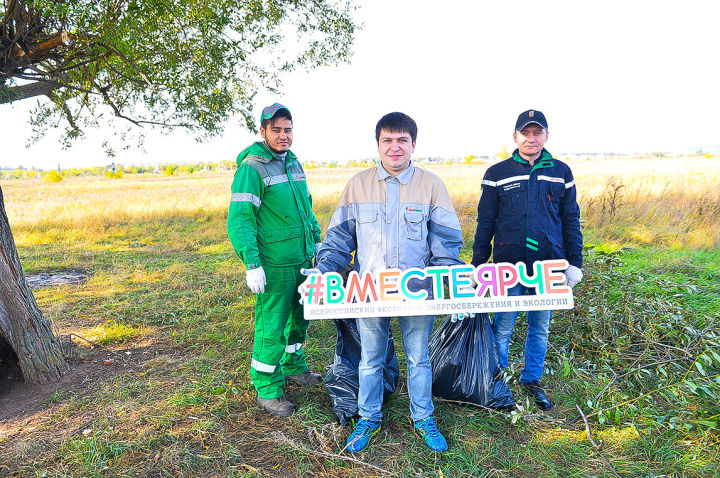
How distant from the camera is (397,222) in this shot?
2.38 metres

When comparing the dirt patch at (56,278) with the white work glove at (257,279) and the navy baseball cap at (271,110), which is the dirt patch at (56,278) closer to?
the white work glove at (257,279)

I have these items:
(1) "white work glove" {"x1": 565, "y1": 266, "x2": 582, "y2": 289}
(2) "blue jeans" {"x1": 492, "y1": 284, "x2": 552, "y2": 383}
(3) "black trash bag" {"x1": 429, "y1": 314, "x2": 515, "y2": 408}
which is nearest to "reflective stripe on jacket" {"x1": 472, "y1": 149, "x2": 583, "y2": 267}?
(1) "white work glove" {"x1": 565, "y1": 266, "x2": 582, "y2": 289}

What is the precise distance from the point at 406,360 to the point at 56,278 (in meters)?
6.35

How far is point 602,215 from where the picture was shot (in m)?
8.47

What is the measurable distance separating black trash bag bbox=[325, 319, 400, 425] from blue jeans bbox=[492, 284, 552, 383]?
0.91 meters

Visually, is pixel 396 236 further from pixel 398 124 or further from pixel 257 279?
pixel 257 279

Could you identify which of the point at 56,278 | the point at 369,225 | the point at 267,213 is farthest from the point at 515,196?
the point at 56,278

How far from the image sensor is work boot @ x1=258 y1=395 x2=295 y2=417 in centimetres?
287

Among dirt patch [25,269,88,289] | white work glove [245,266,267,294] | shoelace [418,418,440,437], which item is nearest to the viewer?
shoelace [418,418,440,437]

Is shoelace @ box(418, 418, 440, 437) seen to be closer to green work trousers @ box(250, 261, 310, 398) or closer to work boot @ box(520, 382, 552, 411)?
work boot @ box(520, 382, 552, 411)

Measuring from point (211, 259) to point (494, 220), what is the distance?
5829mm

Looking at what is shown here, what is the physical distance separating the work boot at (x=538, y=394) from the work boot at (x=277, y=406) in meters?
1.77

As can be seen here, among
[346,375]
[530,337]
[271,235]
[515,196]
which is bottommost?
[346,375]

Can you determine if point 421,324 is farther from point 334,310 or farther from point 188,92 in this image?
point 188,92
